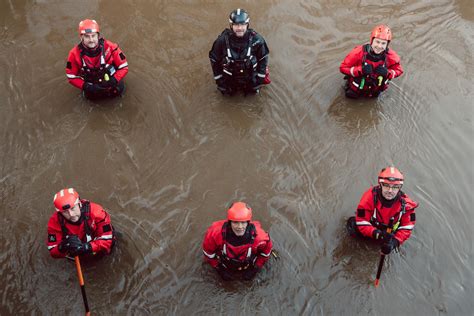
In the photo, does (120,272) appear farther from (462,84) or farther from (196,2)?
(462,84)

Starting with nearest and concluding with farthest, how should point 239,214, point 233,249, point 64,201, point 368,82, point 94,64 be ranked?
point 239,214 → point 64,201 → point 233,249 → point 94,64 → point 368,82

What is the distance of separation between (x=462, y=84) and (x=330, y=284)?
3364 mm

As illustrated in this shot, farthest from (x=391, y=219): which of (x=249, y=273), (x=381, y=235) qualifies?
(x=249, y=273)

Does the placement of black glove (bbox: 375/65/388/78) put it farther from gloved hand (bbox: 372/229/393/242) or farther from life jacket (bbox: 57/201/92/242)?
life jacket (bbox: 57/201/92/242)

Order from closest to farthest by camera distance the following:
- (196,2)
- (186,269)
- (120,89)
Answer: (186,269) → (120,89) → (196,2)

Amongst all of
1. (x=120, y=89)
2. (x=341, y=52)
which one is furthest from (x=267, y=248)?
(x=341, y=52)

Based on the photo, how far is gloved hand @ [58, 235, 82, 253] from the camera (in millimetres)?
4949

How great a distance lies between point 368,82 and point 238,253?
2762mm

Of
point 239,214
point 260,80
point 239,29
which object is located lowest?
point 239,214

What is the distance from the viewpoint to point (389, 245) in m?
5.20

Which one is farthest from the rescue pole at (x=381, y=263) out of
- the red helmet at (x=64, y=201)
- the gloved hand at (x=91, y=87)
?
the gloved hand at (x=91, y=87)

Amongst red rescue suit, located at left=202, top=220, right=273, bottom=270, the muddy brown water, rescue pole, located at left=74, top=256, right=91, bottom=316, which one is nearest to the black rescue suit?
the muddy brown water

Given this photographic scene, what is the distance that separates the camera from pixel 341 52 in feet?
24.3

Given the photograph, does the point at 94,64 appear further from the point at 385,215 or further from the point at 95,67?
the point at 385,215
